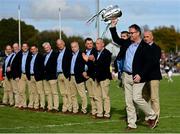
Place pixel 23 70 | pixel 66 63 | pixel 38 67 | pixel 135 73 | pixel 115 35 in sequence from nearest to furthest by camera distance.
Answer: pixel 135 73 → pixel 115 35 → pixel 66 63 → pixel 38 67 → pixel 23 70

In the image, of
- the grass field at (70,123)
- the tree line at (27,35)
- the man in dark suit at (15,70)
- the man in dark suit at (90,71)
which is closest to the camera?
the grass field at (70,123)

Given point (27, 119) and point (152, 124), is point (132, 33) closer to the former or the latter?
point (152, 124)

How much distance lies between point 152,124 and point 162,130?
453 millimetres

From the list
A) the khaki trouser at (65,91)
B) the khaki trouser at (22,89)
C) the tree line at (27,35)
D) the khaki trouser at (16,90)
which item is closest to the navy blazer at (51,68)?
the khaki trouser at (65,91)

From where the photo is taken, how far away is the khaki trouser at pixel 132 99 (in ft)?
39.0

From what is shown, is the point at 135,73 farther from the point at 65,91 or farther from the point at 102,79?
the point at 65,91

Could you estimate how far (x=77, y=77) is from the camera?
15.2 meters

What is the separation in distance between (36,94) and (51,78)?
1.23 meters

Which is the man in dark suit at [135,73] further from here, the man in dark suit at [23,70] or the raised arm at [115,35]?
the man in dark suit at [23,70]

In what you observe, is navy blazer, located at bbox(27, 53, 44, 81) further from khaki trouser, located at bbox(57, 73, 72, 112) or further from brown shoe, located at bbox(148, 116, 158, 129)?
brown shoe, located at bbox(148, 116, 158, 129)

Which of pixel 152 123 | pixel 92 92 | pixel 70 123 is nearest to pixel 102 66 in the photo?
pixel 92 92

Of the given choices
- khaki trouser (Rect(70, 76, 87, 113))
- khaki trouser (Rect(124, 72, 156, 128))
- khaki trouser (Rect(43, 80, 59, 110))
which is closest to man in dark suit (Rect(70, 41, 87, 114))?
khaki trouser (Rect(70, 76, 87, 113))

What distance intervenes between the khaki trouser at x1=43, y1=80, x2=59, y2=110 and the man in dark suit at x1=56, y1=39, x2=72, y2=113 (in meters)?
0.30

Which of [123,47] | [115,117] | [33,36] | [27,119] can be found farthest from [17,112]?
[33,36]
